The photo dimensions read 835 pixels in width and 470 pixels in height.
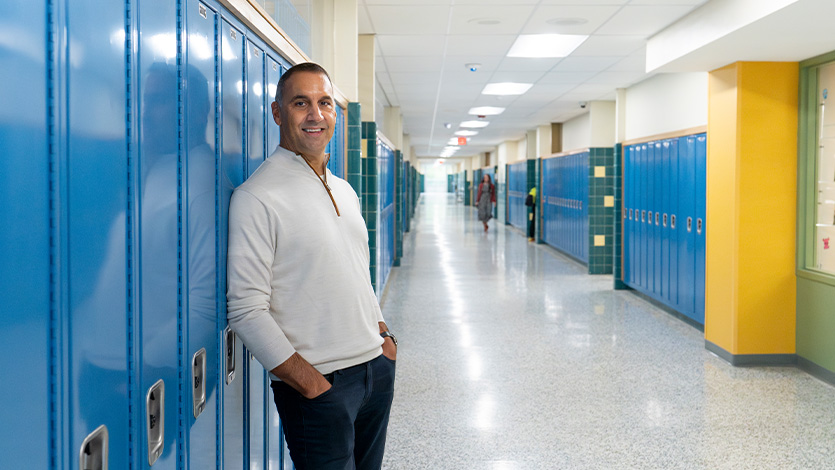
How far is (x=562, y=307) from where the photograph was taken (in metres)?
7.59

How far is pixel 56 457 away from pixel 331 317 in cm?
85

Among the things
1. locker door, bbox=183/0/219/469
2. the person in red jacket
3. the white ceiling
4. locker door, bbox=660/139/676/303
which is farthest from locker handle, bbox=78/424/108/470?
the person in red jacket

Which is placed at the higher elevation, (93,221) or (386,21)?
(386,21)

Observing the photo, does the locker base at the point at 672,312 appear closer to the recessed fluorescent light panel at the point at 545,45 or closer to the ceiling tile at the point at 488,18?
the recessed fluorescent light panel at the point at 545,45

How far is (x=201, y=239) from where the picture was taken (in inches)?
62.9

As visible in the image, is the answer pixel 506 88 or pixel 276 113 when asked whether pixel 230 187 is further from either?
pixel 506 88

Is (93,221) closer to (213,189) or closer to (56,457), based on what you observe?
(56,457)

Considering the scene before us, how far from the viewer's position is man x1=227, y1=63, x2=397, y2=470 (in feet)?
5.27

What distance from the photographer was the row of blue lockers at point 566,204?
11.2 meters

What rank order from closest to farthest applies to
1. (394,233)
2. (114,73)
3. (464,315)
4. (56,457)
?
(56,457), (114,73), (464,315), (394,233)

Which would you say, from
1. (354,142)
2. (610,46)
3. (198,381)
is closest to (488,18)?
(354,142)

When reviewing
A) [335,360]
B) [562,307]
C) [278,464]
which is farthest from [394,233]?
[335,360]

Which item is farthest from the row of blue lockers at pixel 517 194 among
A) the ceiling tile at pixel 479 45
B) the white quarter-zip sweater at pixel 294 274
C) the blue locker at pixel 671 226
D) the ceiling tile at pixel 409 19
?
the white quarter-zip sweater at pixel 294 274

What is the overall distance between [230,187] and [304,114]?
27 cm
